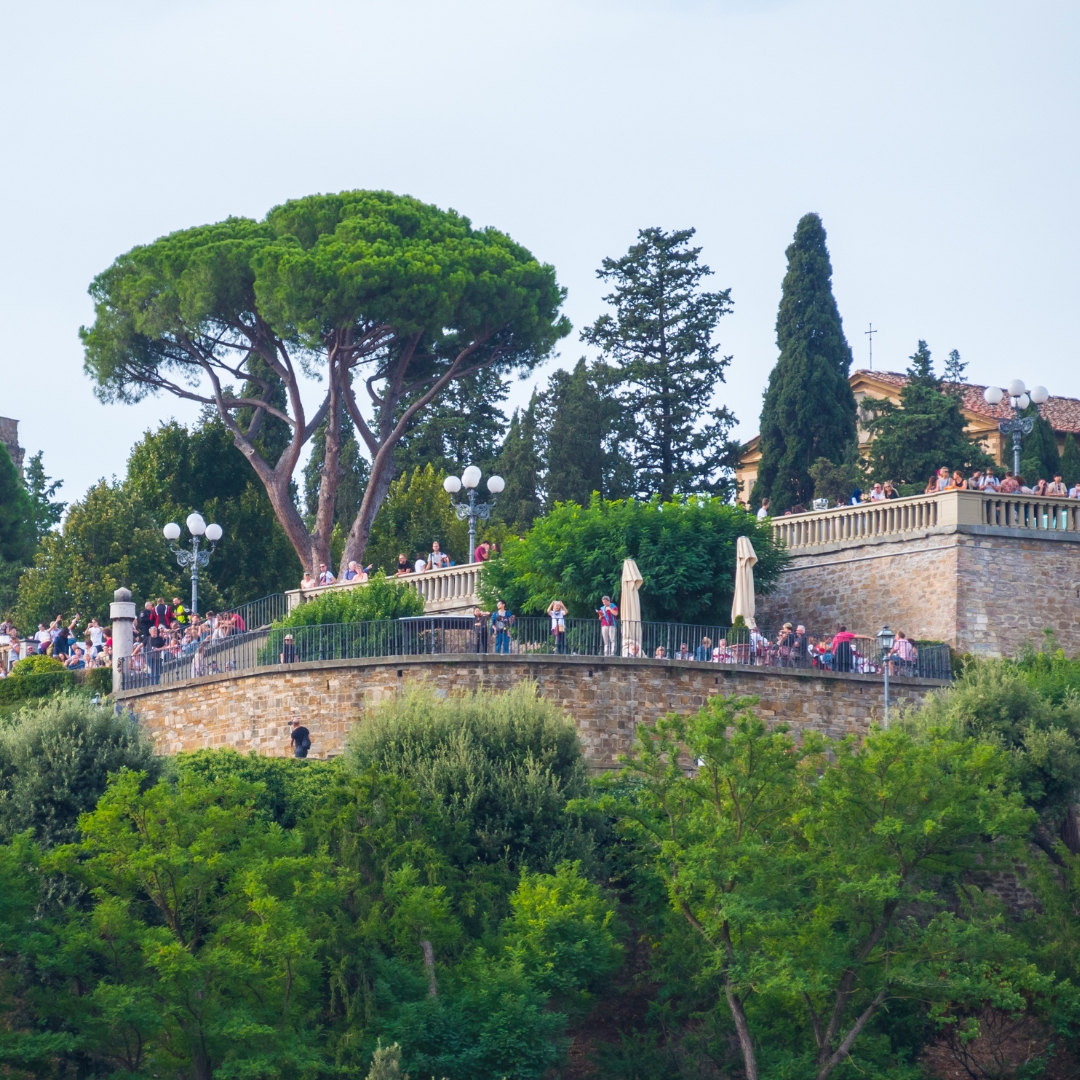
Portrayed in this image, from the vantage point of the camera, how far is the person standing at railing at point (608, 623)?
3997cm

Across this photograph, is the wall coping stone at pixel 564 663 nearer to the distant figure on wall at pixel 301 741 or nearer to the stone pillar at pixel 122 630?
the distant figure on wall at pixel 301 741

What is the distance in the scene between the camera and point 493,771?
34.9 meters

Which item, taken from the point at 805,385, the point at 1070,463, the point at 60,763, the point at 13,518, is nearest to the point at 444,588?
the point at 805,385

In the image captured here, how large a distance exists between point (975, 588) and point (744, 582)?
177 inches

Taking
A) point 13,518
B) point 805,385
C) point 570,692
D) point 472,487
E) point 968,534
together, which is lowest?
point 570,692

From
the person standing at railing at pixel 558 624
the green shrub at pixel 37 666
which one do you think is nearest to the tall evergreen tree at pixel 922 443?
the person standing at railing at pixel 558 624

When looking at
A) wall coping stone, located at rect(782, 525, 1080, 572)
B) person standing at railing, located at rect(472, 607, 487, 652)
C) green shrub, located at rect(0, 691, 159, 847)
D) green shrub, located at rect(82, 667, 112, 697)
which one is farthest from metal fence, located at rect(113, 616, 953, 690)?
green shrub, located at rect(0, 691, 159, 847)

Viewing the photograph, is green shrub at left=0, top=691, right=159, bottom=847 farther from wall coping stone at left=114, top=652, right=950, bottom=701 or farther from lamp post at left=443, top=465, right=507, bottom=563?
lamp post at left=443, top=465, right=507, bottom=563

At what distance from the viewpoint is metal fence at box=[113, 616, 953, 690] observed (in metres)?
40.0

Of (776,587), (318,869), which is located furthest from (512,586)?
(318,869)

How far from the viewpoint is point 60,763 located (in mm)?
33812

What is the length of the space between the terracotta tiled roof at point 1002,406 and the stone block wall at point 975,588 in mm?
15994

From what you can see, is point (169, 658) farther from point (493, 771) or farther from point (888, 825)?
point (888, 825)

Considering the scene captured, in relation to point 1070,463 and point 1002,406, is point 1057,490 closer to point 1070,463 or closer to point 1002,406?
point 1070,463
